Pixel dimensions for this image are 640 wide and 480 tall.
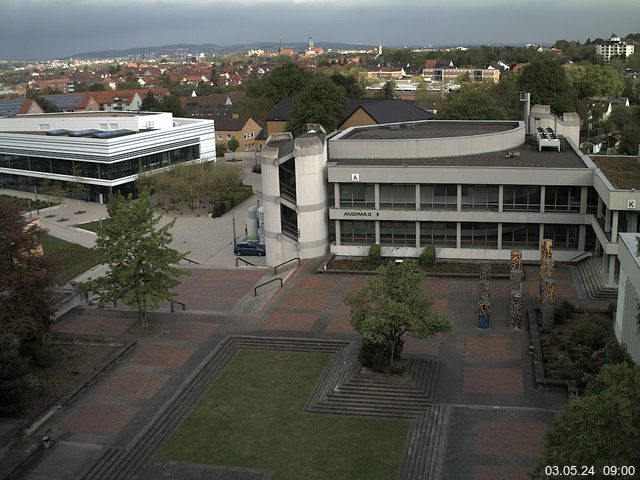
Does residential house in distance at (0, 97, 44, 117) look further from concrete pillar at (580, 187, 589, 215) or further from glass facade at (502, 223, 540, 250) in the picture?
concrete pillar at (580, 187, 589, 215)

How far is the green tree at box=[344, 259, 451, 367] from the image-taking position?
2662cm

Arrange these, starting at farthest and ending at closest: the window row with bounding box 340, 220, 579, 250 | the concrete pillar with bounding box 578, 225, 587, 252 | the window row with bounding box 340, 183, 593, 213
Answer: the window row with bounding box 340, 220, 579, 250, the window row with bounding box 340, 183, 593, 213, the concrete pillar with bounding box 578, 225, 587, 252

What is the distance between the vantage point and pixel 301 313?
35281 millimetres

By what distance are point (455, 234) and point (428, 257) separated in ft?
7.47

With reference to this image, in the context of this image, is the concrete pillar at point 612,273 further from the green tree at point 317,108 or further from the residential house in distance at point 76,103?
the residential house in distance at point 76,103

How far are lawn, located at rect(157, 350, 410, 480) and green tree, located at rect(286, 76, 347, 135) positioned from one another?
52679mm

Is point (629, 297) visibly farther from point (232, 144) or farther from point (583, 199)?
point (232, 144)

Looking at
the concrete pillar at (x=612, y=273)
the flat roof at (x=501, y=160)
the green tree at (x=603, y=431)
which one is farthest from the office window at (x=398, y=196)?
the green tree at (x=603, y=431)

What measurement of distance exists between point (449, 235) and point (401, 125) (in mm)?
15881

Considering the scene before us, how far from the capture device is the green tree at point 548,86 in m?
87.2

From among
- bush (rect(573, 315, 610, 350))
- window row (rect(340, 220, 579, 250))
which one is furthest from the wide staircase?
bush (rect(573, 315, 610, 350))

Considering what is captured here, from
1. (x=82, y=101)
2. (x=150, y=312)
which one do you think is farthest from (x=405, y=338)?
(x=82, y=101)

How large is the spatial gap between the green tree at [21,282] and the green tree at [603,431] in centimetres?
2127

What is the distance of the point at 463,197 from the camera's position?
4184 cm
